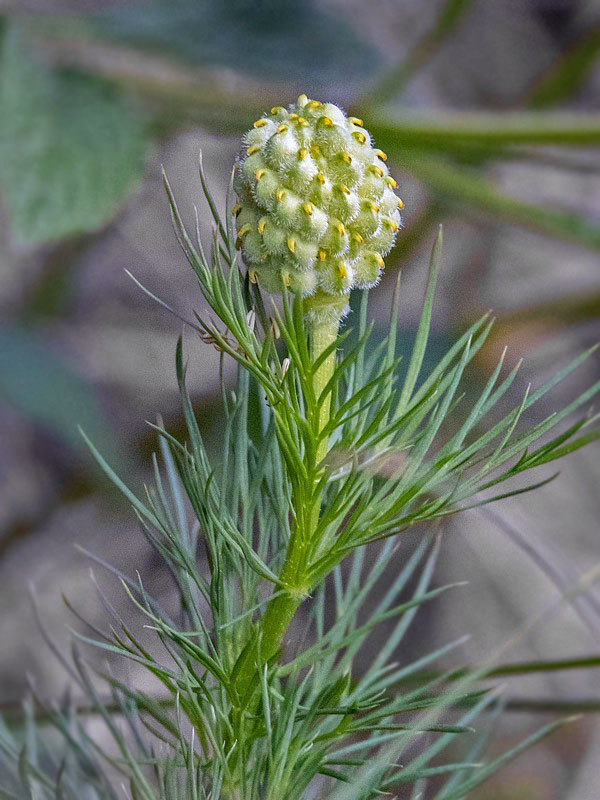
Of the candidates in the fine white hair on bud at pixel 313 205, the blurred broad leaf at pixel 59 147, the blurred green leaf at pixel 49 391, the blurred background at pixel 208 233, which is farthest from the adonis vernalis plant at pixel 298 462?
the blurred green leaf at pixel 49 391

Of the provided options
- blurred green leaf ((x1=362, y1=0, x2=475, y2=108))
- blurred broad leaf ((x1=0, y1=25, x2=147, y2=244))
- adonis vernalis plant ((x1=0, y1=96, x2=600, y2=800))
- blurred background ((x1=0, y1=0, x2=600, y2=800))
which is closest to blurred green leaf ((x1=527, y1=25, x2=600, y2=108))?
blurred background ((x1=0, y1=0, x2=600, y2=800))

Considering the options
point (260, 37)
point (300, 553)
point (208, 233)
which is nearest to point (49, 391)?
point (208, 233)

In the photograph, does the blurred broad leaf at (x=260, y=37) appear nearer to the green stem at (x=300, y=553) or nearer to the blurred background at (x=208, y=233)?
the blurred background at (x=208, y=233)

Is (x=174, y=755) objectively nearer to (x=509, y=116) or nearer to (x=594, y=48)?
(x=509, y=116)

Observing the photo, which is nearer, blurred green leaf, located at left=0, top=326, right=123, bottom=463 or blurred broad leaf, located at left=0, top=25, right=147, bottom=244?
blurred broad leaf, located at left=0, top=25, right=147, bottom=244

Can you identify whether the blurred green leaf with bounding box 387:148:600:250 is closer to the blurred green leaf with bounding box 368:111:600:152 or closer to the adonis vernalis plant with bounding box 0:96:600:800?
the blurred green leaf with bounding box 368:111:600:152

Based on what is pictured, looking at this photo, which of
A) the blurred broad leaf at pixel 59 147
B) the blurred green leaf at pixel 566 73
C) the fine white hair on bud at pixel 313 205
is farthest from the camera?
the blurred green leaf at pixel 566 73

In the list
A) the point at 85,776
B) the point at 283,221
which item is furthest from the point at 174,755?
the point at 283,221

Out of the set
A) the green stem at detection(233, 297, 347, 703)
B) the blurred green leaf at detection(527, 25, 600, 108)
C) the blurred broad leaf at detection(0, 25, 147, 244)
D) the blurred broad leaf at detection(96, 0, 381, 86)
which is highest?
the blurred broad leaf at detection(96, 0, 381, 86)
